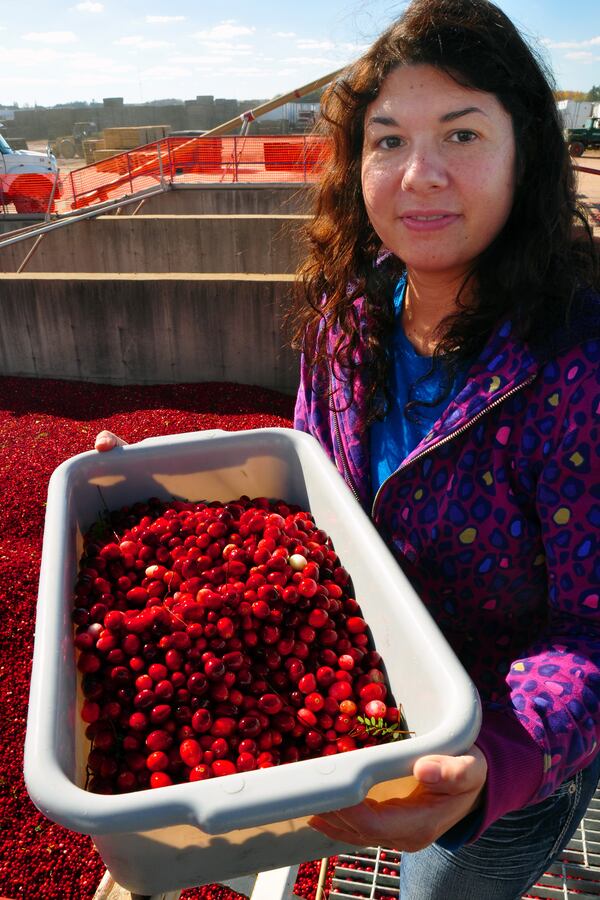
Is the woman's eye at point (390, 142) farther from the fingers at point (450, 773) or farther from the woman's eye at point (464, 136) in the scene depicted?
the fingers at point (450, 773)

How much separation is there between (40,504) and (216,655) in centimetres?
366

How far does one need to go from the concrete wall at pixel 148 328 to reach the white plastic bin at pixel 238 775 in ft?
14.9

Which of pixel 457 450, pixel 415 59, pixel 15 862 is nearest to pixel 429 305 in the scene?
pixel 457 450

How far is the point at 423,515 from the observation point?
1.59 meters

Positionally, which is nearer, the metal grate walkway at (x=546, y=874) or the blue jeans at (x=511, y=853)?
the blue jeans at (x=511, y=853)

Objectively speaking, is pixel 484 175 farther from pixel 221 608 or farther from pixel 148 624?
pixel 148 624

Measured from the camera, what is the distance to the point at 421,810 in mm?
1148

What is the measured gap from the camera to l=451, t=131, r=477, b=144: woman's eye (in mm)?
1422

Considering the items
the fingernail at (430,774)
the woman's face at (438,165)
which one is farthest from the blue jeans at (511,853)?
the woman's face at (438,165)

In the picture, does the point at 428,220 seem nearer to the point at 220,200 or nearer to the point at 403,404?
the point at 403,404

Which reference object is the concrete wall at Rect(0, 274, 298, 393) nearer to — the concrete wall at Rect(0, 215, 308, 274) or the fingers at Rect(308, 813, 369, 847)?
the fingers at Rect(308, 813, 369, 847)

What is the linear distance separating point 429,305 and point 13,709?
2868mm

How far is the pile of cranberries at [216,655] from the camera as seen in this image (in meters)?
1.38

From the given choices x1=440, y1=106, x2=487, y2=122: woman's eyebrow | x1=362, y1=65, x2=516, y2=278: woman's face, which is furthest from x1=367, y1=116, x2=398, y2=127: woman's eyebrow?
x1=440, y1=106, x2=487, y2=122: woman's eyebrow
